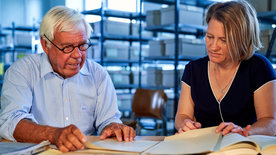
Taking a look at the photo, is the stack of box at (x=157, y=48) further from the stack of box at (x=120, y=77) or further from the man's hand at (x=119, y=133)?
the man's hand at (x=119, y=133)

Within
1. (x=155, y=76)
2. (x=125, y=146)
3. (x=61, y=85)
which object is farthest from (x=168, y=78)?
(x=125, y=146)

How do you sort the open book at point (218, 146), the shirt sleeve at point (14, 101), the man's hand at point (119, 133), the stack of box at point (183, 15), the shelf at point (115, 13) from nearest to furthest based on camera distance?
the open book at point (218, 146)
the man's hand at point (119, 133)
the shirt sleeve at point (14, 101)
the stack of box at point (183, 15)
the shelf at point (115, 13)

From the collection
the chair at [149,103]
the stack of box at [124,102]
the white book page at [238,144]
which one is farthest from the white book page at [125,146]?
the stack of box at [124,102]

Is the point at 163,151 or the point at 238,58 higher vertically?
the point at 238,58

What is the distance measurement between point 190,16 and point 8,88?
3.51 m

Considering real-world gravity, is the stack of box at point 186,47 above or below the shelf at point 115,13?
below

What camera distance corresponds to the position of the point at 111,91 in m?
1.75

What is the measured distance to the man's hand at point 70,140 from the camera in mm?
1045

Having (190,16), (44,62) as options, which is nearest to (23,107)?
(44,62)

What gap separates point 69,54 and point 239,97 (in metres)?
0.86

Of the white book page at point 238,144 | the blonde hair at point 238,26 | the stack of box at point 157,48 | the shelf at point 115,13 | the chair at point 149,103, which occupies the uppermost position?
the shelf at point 115,13

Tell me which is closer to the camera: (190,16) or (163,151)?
(163,151)

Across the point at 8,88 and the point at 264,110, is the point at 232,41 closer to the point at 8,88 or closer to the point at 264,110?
the point at 264,110

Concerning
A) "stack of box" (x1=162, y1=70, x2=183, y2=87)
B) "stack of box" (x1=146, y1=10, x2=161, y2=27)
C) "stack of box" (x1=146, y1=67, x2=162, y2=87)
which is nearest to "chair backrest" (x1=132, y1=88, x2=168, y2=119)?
"stack of box" (x1=162, y1=70, x2=183, y2=87)
